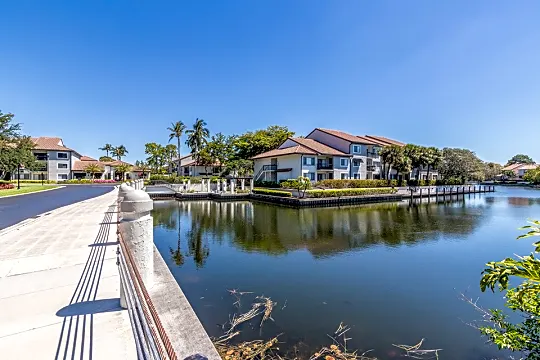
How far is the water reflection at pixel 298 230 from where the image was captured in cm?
1250

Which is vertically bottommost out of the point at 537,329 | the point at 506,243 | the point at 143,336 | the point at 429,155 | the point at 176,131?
the point at 506,243

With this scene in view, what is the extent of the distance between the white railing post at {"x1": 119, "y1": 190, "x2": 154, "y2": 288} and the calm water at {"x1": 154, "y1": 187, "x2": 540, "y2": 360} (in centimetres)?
263

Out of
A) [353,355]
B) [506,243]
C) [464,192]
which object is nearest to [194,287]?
[353,355]

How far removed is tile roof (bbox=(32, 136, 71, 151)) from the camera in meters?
53.9

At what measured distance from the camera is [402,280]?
879cm

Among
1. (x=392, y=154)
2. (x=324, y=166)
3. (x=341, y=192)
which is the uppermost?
(x=392, y=154)

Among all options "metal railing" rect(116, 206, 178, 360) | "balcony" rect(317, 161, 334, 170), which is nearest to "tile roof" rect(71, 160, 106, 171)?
"balcony" rect(317, 161, 334, 170)

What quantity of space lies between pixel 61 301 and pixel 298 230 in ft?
43.1

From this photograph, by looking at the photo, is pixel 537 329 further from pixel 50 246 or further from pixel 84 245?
pixel 50 246

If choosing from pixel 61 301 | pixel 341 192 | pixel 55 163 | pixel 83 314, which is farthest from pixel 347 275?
pixel 55 163

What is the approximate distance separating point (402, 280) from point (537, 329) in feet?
18.0

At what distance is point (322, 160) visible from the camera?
4019 cm

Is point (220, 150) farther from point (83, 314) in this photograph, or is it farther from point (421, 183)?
point (83, 314)

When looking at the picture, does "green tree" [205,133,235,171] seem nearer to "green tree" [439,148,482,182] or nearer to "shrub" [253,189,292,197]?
"shrub" [253,189,292,197]
